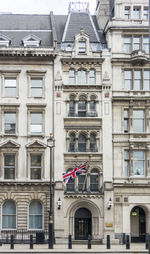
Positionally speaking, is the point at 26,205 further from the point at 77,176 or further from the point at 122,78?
the point at 122,78

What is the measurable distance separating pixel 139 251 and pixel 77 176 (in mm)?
13899

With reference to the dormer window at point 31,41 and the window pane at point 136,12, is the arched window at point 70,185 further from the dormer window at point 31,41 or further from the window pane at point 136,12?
the window pane at point 136,12

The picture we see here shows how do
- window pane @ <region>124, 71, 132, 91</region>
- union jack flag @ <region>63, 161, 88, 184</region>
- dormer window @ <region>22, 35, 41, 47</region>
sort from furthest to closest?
dormer window @ <region>22, 35, 41, 47</region>
window pane @ <region>124, 71, 132, 91</region>
union jack flag @ <region>63, 161, 88, 184</region>

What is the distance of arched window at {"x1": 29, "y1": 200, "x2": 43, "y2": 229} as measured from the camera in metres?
51.4

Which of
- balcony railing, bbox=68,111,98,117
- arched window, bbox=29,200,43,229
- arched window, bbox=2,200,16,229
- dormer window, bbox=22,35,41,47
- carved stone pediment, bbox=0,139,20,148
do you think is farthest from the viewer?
dormer window, bbox=22,35,41,47

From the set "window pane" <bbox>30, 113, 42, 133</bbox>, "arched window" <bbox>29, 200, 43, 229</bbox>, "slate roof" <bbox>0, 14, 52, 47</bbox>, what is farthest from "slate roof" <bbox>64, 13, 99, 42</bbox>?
"arched window" <bbox>29, 200, 43, 229</bbox>

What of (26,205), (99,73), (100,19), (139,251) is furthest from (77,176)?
(100,19)

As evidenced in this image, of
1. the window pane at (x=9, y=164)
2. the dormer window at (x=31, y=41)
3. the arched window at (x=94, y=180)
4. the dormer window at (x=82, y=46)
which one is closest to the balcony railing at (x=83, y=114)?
the arched window at (x=94, y=180)

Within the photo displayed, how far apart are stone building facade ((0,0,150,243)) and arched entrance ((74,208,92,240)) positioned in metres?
0.09

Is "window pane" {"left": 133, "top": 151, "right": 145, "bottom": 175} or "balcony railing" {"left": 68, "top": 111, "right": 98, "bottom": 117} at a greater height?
"balcony railing" {"left": 68, "top": 111, "right": 98, "bottom": 117}

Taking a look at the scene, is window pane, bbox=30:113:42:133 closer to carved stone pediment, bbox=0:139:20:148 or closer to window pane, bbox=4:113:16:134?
window pane, bbox=4:113:16:134

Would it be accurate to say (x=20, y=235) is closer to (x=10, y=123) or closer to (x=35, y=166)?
(x=35, y=166)

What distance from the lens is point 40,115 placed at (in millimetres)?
52844

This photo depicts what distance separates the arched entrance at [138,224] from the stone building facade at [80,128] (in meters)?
0.10
